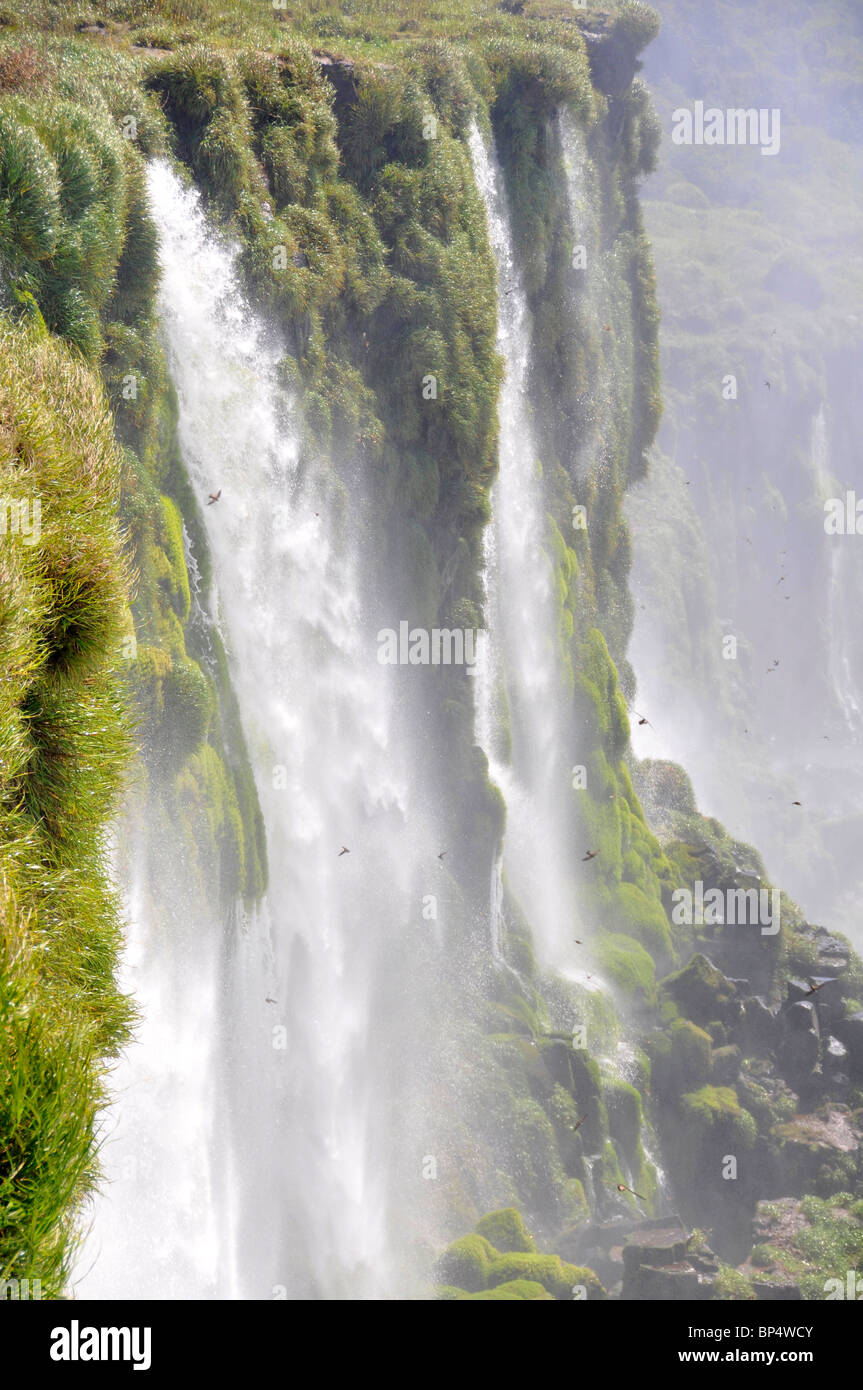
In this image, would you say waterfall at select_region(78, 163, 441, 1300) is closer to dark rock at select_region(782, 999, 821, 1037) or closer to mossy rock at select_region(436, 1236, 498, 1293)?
mossy rock at select_region(436, 1236, 498, 1293)

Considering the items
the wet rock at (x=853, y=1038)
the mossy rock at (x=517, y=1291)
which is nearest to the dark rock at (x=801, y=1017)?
the wet rock at (x=853, y=1038)

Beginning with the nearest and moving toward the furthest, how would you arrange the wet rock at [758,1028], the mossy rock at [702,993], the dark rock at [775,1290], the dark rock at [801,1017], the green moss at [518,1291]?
the green moss at [518,1291], the dark rock at [775,1290], the mossy rock at [702,993], the wet rock at [758,1028], the dark rock at [801,1017]

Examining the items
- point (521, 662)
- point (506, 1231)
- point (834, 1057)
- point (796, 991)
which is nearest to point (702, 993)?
point (796, 991)

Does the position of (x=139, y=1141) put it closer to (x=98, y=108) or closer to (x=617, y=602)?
(x=98, y=108)

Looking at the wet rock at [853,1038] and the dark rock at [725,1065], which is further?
the wet rock at [853,1038]

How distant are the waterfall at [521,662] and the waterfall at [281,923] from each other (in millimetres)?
6696

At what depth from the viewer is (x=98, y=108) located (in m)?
15.3

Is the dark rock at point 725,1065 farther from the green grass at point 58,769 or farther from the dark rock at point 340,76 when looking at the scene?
the green grass at point 58,769

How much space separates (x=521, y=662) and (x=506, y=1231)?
18.4 meters

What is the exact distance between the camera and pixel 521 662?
118 feet

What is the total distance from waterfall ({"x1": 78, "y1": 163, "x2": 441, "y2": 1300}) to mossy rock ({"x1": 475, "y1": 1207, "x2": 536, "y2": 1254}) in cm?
221

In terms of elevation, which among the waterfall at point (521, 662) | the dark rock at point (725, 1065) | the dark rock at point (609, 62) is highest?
the dark rock at point (609, 62)

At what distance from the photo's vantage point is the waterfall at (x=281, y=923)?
57.1ft

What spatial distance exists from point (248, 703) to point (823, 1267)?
82.2 ft
